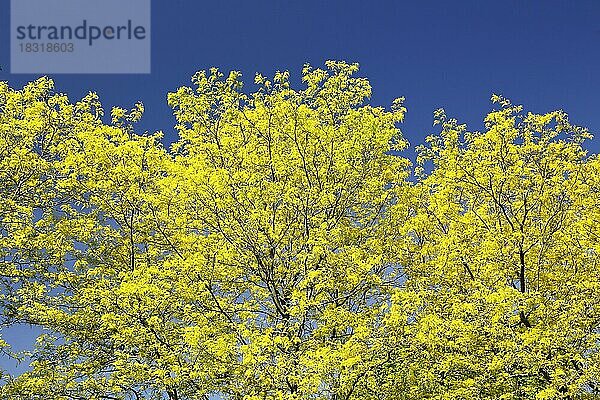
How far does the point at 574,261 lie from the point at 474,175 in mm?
3222

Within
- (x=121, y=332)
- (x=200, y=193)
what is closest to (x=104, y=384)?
(x=121, y=332)

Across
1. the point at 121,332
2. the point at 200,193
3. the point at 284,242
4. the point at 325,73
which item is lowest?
the point at 121,332

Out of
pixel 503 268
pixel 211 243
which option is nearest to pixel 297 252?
pixel 211 243

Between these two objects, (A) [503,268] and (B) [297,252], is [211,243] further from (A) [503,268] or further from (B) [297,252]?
(A) [503,268]

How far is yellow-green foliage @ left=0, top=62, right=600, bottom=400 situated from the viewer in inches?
622

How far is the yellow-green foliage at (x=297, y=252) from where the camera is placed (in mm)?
15789

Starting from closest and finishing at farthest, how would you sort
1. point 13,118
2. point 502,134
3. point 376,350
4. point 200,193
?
point 376,350 < point 200,193 < point 502,134 < point 13,118

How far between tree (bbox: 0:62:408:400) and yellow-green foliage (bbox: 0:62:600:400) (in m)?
0.06

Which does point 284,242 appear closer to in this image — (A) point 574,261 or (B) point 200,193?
(B) point 200,193

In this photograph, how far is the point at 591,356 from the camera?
15.7m

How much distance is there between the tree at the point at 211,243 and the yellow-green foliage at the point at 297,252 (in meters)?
0.06

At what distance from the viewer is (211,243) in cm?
1731

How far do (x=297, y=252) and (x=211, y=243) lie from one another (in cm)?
211

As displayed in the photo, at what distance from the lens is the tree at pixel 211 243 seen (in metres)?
16.0
